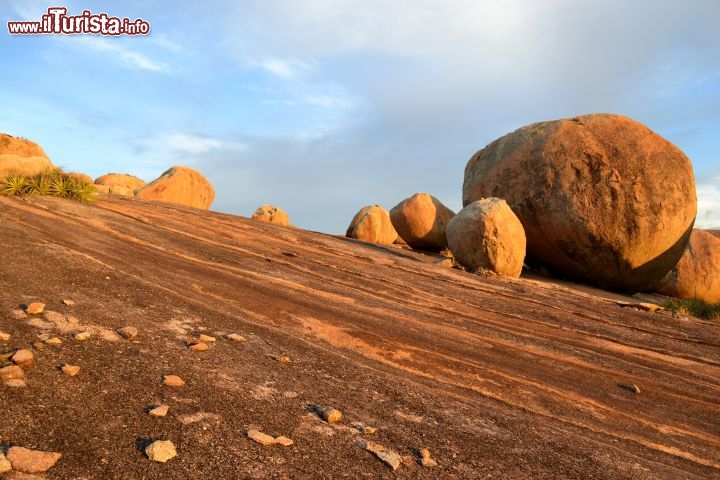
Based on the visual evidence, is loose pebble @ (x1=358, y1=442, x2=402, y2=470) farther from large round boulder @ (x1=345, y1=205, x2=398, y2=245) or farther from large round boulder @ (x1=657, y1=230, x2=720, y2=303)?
large round boulder @ (x1=657, y1=230, x2=720, y2=303)

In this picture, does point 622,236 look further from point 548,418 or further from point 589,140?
point 548,418

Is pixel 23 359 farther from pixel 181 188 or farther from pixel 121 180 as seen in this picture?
pixel 121 180

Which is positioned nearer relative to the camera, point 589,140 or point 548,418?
point 548,418

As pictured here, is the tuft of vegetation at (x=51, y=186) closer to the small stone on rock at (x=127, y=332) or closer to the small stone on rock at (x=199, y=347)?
the small stone on rock at (x=127, y=332)

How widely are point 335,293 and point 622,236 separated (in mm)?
11105

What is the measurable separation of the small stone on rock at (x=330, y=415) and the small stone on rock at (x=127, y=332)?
1.98 meters

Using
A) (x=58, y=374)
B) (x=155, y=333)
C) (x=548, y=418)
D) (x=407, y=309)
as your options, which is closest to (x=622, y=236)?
(x=407, y=309)

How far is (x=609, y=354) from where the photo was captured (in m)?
8.02

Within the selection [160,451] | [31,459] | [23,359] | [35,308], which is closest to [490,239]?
[35,308]

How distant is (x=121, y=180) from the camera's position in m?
28.0

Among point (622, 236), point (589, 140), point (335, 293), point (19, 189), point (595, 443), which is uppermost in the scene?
point (589, 140)

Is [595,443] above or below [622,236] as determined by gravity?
below

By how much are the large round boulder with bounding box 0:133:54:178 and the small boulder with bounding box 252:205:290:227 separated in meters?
11.1

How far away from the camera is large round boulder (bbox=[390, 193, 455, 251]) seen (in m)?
19.9
